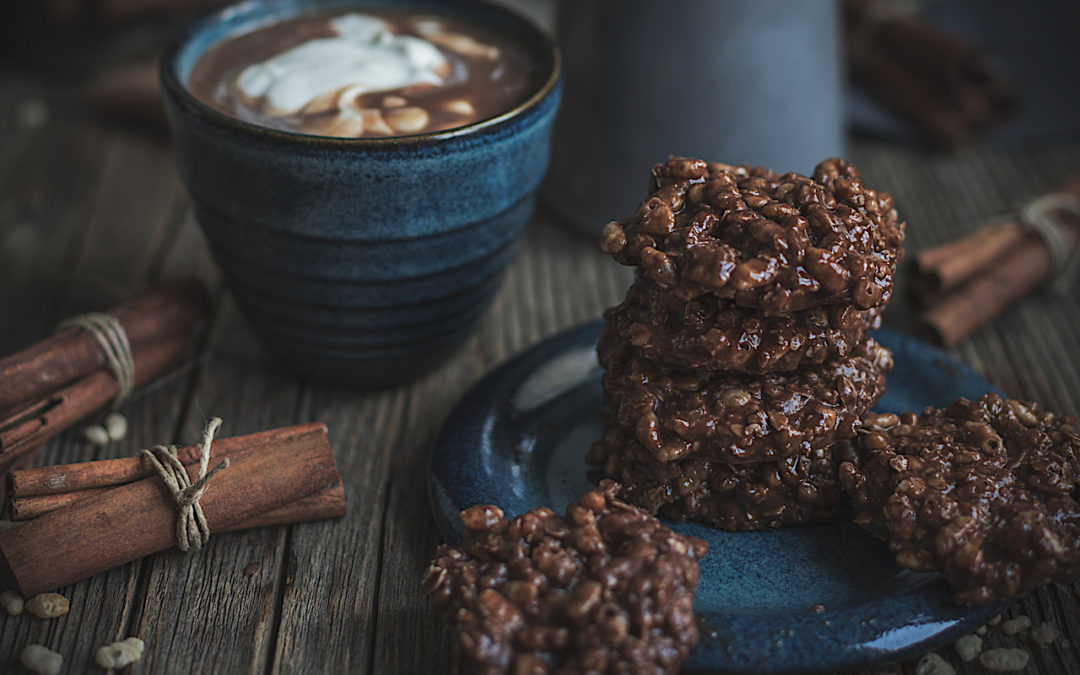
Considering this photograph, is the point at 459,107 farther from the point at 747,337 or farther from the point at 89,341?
the point at 89,341

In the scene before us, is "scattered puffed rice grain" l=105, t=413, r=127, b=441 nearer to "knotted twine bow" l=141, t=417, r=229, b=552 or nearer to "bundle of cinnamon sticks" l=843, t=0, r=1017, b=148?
"knotted twine bow" l=141, t=417, r=229, b=552

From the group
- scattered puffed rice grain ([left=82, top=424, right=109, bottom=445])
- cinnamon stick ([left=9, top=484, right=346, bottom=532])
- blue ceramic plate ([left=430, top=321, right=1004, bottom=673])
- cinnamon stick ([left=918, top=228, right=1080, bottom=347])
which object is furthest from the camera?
cinnamon stick ([left=918, top=228, right=1080, bottom=347])

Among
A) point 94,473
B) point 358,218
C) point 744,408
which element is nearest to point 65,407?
→ point 94,473

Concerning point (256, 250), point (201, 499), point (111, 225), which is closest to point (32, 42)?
point (111, 225)

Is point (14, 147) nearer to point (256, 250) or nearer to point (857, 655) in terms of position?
point (256, 250)

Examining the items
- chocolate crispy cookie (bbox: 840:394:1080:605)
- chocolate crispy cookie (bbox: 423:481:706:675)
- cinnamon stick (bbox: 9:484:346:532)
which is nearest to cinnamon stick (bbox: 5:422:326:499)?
cinnamon stick (bbox: 9:484:346:532)

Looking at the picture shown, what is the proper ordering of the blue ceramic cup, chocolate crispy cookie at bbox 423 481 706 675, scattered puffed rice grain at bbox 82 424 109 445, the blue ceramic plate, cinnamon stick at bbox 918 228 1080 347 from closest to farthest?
chocolate crispy cookie at bbox 423 481 706 675 → the blue ceramic plate → the blue ceramic cup → scattered puffed rice grain at bbox 82 424 109 445 → cinnamon stick at bbox 918 228 1080 347
